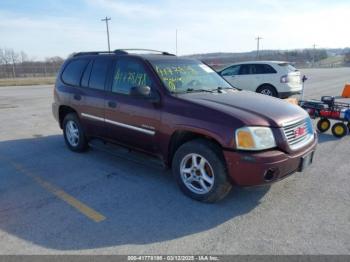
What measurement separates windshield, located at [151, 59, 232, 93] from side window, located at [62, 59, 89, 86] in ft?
5.83

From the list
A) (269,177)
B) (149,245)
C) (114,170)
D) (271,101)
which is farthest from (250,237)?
(114,170)

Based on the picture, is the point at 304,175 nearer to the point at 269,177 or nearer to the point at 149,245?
the point at 269,177

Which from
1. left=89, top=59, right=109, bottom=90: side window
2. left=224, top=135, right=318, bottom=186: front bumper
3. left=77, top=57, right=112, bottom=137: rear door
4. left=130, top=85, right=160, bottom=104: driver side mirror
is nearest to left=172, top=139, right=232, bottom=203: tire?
left=224, top=135, right=318, bottom=186: front bumper

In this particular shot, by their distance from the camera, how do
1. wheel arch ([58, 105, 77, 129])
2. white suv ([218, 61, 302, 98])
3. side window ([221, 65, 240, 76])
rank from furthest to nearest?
side window ([221, 65, 240, 76])
white suv ([218, 61, 302, 98])
wheel arch ([58, 105, 77, 129])

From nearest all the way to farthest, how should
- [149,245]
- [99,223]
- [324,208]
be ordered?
1. [149,245]
2. [99,223]
3. [324,208]

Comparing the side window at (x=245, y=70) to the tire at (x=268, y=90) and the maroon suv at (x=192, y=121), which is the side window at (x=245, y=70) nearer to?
the tire at (x=268, y=90)

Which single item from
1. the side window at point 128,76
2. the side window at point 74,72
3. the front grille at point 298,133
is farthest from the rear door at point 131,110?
the front grille at point 298,133

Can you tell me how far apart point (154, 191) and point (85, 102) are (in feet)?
7.25

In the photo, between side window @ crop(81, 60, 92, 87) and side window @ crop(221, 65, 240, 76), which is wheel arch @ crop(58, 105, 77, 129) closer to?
side window @ crop(81, 60, 92, 87)

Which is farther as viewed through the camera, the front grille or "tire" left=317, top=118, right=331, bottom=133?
"tire" left=317, top=118, right=331, bottom=133

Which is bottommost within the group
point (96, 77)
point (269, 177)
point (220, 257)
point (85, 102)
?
point (220, 257)

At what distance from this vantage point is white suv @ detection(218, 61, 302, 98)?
11.7 metres

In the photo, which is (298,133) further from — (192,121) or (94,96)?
(94,96)

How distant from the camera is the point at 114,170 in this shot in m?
4.87
